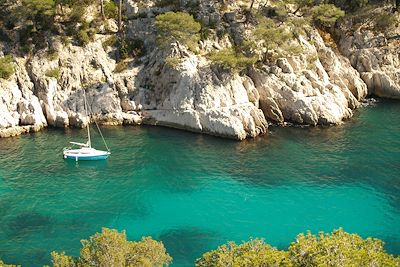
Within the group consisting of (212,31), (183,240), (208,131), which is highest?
(212,31)

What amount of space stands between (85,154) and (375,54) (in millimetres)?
54055

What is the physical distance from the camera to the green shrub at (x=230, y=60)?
211 ft

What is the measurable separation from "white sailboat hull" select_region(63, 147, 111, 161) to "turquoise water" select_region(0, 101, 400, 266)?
0.84m

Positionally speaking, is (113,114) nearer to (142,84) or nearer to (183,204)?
(142,84)

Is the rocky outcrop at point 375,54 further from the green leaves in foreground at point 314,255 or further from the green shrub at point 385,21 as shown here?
the green leaves in foreground at point 314,255

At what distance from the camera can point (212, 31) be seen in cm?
7300

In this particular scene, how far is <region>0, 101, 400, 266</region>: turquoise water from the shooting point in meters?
40.7

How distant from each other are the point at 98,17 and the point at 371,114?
48.7 metres

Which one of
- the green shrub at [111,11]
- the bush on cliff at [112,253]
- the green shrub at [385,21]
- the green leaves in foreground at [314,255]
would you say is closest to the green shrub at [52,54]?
the green shrub at [111,11]

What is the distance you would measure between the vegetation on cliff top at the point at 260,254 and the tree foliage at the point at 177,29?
46096 millimetres

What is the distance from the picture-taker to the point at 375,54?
78.4 metres

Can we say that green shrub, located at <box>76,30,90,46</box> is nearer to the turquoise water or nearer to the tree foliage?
the tree foliage

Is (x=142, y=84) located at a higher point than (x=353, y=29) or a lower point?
lower

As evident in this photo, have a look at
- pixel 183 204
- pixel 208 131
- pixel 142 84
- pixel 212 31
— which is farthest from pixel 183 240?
pixel 212 31
